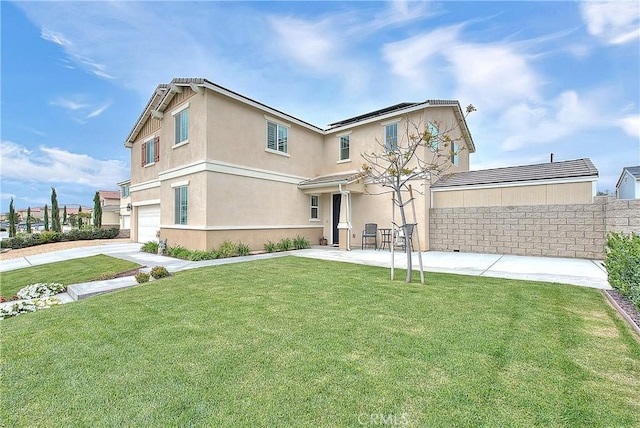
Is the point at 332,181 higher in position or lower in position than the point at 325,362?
higher

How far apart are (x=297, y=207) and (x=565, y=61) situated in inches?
519

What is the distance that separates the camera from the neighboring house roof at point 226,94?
11727 millimetres

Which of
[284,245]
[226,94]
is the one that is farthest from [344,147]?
[226,94]

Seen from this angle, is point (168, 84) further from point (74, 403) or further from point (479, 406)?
point (479, 406)

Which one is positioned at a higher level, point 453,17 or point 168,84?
point 453,17

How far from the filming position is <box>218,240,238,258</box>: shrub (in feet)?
37.8

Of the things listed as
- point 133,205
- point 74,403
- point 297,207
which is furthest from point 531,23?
point 133,205

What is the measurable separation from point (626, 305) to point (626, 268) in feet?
2.02

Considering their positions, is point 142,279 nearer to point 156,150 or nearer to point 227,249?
point 227,249

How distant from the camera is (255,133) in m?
13.3

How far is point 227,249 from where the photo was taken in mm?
11656

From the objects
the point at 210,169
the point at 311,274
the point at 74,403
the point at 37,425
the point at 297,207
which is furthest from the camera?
the point at 297,207

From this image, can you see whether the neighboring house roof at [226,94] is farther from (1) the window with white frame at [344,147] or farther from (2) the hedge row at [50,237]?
(2) the hedge row at [50,237]

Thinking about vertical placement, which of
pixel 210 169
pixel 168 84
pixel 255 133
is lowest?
pixel 210 169
